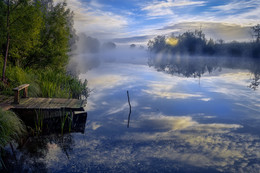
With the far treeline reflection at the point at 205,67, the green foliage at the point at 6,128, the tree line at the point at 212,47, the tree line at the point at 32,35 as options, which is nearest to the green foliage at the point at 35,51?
the tree line at the point at 32,35

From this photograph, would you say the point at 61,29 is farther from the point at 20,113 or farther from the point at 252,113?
the point at 252,113

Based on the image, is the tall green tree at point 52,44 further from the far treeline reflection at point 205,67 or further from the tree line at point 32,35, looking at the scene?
the far treeline reflection at point 205,67

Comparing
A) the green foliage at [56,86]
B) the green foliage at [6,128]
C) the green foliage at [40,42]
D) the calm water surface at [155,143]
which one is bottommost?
the calm water surface at [155,143]

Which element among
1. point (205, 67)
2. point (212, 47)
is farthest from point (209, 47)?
point (205, 67)

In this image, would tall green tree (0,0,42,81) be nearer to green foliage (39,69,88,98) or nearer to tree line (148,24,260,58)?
green foliage (39,69,88,98)

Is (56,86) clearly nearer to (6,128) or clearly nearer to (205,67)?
(6,128)

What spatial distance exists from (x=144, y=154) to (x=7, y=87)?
8.91m

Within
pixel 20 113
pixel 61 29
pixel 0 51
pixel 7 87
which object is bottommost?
pixel 20 113

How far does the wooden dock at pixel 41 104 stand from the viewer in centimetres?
944

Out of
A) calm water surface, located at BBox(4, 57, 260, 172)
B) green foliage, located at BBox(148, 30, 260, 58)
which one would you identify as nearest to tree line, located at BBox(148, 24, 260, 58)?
green foliage, located at BBox(148, 30, 260, 58)

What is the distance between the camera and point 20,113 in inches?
372

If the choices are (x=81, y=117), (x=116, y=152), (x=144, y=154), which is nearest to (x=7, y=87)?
(x=81, y=117)

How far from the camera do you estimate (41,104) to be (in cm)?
1010

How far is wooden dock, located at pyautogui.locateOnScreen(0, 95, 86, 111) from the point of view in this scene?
944 centimetres
